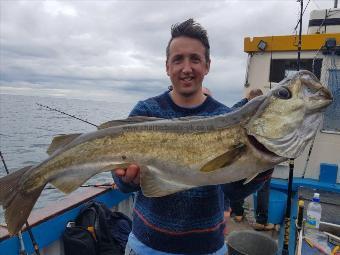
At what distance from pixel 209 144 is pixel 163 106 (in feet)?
2.40

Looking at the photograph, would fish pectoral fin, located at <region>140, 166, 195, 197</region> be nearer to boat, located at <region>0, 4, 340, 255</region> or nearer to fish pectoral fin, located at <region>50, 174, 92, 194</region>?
→ fish pectoral fin, located at <region>50, 174, 92, 194</region>

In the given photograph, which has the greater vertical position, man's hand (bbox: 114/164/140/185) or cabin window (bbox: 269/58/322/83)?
cabin window (bbox: 269/58/322/83)

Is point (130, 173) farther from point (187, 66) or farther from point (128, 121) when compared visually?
point (187, 66)

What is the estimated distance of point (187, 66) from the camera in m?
2.98

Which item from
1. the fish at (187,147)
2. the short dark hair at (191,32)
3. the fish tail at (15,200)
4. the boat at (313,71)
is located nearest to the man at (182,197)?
the short dark hair at (191,32)

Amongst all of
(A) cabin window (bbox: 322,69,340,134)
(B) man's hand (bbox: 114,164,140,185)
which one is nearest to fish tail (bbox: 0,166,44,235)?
(B) man's hand (bbox: 114,164,140,185)

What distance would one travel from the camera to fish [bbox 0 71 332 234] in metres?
2.31

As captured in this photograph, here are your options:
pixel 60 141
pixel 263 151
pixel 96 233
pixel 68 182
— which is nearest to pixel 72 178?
pixel 68 182

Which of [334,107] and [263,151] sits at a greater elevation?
[334,107]

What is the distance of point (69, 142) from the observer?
2.90 metres

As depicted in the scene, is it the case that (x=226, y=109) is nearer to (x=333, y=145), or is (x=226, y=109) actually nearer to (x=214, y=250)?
(x=214, y=250)

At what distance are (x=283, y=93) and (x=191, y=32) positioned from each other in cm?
113

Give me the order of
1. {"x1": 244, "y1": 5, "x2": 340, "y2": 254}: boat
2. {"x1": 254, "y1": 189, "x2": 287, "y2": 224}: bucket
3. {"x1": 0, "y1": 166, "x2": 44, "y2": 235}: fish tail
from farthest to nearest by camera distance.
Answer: {"x1": 244, "y1": 5, "x2": 340, "y2": 254}: boat
{"x1": 254, "y1": 189, "x2": 287, "y2": 224}: bucket
{"x1": 0, "y1": 166, "x2": 44, "y2": 235}: fish tail

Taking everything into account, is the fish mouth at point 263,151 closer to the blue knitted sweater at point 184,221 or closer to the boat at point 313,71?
the blue knitted sweater at point 184,221
